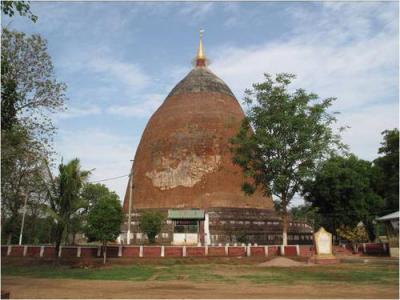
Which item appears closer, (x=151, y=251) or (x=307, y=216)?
(x=151, y=251)

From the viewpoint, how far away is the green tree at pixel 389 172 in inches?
1214

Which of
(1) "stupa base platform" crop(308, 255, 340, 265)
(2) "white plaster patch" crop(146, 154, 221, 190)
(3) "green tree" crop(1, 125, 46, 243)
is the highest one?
(2) "white plaster patch" crop(146, 154, 221, 190)

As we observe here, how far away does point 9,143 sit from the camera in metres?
14.3

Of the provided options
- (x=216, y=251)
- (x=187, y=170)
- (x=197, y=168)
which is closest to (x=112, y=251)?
(x=216, y=251)

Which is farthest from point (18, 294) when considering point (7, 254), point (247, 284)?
point (7, 254)

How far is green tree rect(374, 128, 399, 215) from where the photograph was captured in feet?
101

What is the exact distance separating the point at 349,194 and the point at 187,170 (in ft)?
43.8

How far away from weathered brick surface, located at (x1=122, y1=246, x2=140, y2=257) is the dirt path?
9390mm

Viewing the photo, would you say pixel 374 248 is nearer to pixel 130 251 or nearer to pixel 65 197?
pixel 130 251

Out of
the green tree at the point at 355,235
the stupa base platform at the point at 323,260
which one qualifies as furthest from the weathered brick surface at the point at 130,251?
the green tree at the point at 355,235

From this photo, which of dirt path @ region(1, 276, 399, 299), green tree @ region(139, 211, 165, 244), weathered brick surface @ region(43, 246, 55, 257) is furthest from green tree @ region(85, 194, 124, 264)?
green tree @ region(139, 211, 165, 244)

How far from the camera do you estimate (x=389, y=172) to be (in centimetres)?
3212

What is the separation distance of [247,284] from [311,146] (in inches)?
483

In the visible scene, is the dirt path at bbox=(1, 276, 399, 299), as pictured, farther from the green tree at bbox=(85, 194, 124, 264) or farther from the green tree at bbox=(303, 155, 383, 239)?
the green tree at bbox=(303, 155, 383, 239)
